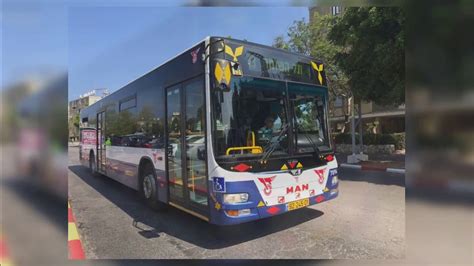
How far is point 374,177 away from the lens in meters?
8.51

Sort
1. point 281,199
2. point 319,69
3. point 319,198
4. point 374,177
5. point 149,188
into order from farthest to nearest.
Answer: point 374,177 < point 149,188 < point 319,69 < point 319,198 < point 281,199

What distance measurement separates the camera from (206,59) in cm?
381

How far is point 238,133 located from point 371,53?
4844 millimetres

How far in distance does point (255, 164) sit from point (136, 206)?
312 cm

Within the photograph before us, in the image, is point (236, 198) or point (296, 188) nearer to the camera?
point (236, 198)

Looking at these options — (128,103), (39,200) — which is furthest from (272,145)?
(128,103)

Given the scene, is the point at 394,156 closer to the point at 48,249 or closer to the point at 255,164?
the point at 255,164

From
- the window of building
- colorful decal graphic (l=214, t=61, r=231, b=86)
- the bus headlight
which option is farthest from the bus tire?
colorful decal graphic (l=214, t=61, r=231, b=86)

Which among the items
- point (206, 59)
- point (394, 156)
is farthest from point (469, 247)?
point (394, 156)

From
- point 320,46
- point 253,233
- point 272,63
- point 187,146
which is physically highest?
point 320,46

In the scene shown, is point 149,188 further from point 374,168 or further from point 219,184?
point 374,168

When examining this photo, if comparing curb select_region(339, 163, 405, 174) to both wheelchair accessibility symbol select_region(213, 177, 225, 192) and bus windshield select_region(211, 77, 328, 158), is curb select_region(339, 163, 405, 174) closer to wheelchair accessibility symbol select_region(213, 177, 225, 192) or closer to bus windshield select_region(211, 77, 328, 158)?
bus windshield select_region(211, 77, 328, 158)

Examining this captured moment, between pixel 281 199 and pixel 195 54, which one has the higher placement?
pixel 195 54

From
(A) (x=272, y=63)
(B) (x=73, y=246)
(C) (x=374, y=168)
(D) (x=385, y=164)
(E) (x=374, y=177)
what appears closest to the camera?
(B) (x=73, y=246)
